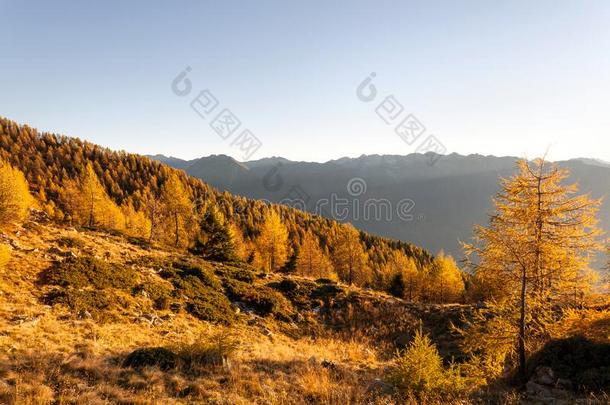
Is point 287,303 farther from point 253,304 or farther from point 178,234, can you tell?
point 178,234

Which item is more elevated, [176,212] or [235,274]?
[176,212]

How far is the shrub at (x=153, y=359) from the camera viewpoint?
31.4 ft

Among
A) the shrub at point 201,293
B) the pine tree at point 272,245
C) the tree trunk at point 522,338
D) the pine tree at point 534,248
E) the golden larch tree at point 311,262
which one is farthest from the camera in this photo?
the golden larch tree at point 311,262

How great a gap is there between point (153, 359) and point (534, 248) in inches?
578

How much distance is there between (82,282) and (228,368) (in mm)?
13225

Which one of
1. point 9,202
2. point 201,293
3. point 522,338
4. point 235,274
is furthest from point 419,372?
point 9,202

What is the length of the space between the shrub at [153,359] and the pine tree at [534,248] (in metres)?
11.6

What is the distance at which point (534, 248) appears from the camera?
12.9 metres

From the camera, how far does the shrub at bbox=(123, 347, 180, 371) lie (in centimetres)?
956

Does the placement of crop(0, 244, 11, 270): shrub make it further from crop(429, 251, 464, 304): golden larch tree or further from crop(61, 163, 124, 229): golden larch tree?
crop(429, 251, 464, 304): golden larch tree

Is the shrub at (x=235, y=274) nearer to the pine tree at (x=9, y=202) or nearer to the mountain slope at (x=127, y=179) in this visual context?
the pine tree at (x=9, y=202)

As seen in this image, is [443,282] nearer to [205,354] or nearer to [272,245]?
[272,245]

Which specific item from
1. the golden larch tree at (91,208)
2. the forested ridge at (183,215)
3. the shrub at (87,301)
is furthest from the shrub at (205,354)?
the golden larch tree at (91,208)

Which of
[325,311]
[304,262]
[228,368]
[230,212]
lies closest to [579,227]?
[228,368]
